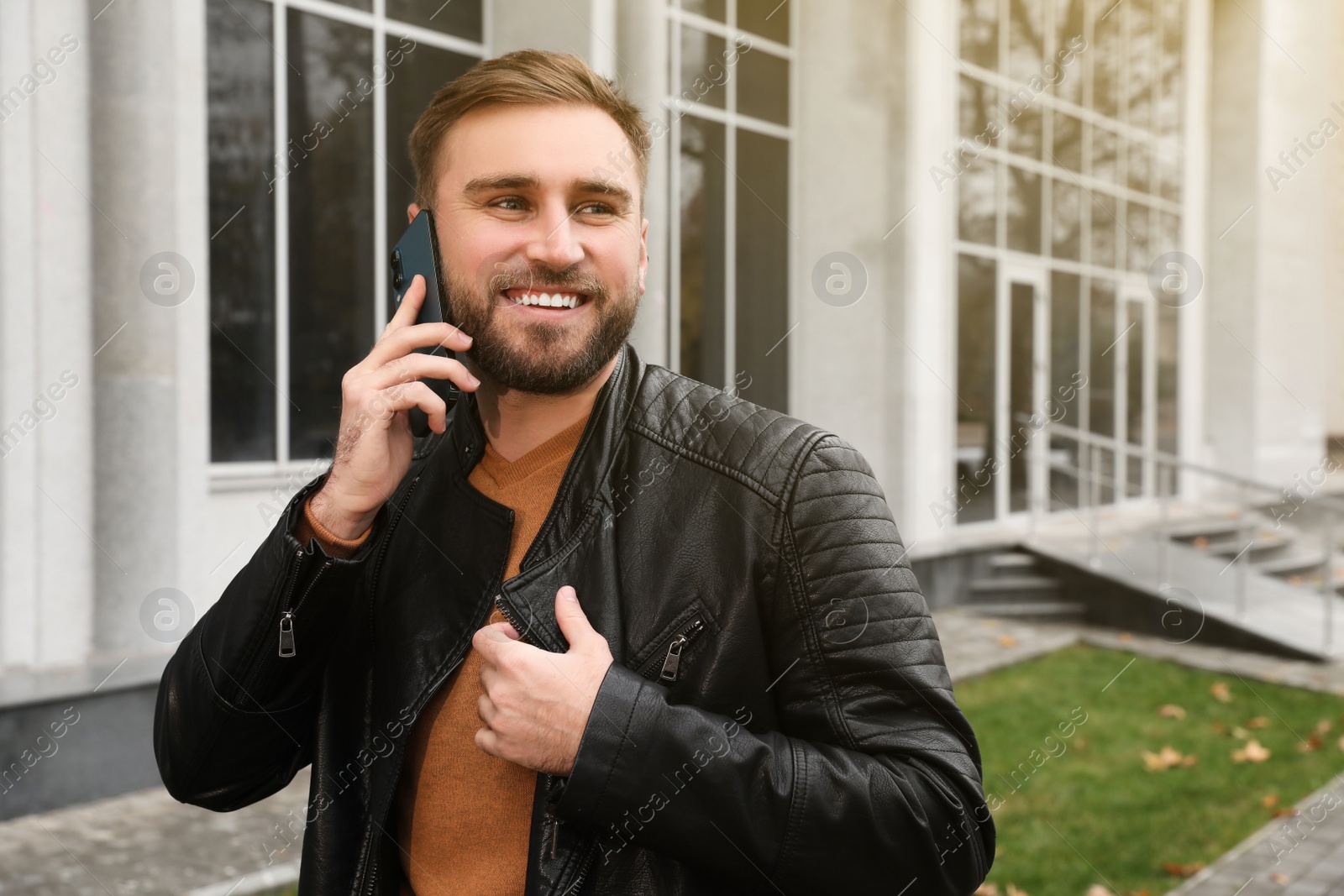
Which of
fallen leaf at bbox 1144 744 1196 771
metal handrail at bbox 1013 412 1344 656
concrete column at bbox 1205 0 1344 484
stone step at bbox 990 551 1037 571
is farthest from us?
concrete column at bbox 1205 0 1344 484

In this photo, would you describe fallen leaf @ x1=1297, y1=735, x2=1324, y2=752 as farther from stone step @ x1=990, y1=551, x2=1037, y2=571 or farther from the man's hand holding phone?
the man's hand holding phone

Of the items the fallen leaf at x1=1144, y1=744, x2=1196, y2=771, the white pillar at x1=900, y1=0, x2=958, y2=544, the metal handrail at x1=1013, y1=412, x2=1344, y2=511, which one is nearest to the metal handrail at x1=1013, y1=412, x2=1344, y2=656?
the metal handrail at x1=1013, y1=412, x2=1344, y2=511

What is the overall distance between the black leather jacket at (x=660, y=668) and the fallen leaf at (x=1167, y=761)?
18.6 feet

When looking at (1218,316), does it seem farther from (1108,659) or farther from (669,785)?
(669,785)

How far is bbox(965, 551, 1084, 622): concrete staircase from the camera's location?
1126 centimetres

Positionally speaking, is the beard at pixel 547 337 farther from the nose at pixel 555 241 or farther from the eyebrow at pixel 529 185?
the eyebrow at pixel 529 185

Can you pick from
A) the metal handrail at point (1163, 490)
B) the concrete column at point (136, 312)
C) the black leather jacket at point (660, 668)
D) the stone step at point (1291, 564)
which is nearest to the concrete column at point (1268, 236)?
the metal handrail at point (1163, 490)

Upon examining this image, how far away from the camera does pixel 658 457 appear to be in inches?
67.6

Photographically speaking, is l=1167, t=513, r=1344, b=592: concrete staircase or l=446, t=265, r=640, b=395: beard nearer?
l=446, t=265, r=640, b=395: beard

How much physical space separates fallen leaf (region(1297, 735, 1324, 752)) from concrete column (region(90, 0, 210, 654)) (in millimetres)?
7148

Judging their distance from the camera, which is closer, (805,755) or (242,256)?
(805,755)

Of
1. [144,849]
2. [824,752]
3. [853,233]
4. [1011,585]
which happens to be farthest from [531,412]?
[853,233]

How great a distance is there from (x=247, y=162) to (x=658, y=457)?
6333 mm

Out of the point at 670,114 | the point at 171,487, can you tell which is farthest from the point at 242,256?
the point at 670,114
